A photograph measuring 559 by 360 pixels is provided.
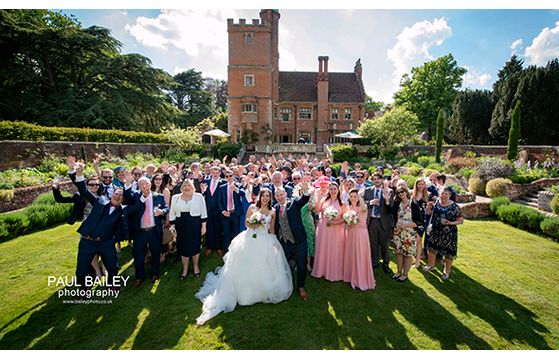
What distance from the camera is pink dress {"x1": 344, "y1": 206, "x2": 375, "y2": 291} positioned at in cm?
510

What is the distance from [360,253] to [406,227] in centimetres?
112

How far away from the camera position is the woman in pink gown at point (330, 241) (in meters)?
5.37

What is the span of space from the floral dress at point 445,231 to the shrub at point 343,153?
63.2ft

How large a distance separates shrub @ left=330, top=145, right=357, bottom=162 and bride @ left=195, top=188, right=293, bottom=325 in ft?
68.7

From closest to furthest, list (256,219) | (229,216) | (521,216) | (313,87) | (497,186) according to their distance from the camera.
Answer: (256,219) < (229,216) < (521,216) < (497,186) < (313,87)

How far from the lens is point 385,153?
2483 cm

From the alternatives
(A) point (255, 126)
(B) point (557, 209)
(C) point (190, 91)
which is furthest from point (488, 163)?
(C) point (190, 91)

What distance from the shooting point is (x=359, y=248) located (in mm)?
5094

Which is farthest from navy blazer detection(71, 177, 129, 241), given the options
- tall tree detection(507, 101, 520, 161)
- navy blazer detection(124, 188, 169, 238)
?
tall tree detection(507, 101, 520, 161)

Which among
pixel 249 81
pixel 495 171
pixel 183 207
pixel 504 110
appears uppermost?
pixel 249 81

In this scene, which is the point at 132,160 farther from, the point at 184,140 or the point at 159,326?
the point at 159,326

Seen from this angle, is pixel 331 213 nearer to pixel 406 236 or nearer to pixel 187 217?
pixel 406 236

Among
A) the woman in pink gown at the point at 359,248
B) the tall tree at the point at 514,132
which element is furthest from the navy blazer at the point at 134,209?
the tall tree at the point at 514,132

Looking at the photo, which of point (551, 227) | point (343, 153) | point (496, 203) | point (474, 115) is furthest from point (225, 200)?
point (474, 115)
